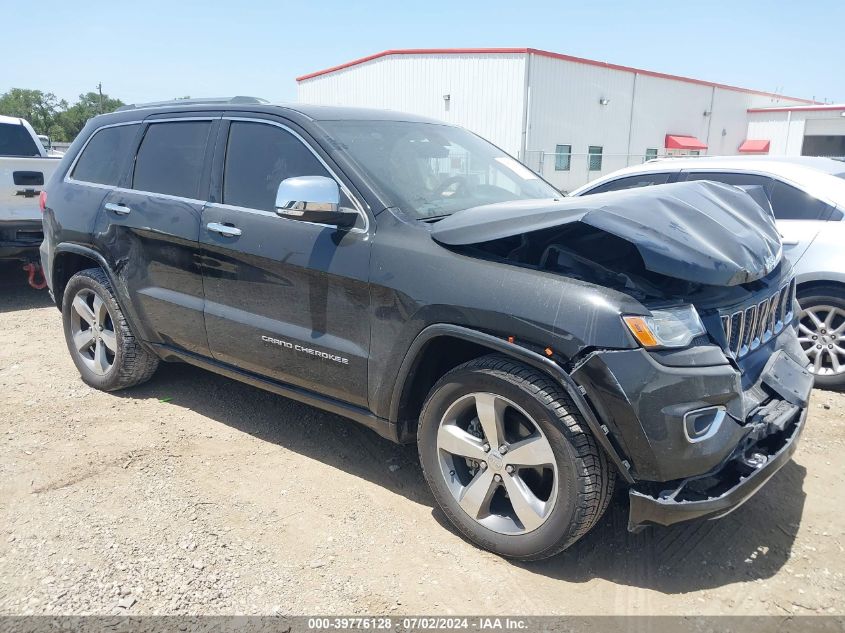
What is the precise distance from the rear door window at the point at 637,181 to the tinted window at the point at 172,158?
10.5 feet

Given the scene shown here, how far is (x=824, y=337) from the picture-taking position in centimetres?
504

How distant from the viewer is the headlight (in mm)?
2488

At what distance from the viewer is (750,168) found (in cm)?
544

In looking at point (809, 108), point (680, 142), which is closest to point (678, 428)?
point (680, 142)

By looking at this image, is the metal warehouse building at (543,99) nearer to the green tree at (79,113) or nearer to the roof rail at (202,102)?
the roof rail at (202,102)

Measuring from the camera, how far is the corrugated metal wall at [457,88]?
24328 millimetres

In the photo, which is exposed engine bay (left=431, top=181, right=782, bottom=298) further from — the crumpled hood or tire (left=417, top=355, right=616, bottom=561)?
tire (left=417, top=355, right=616, bottom=561)

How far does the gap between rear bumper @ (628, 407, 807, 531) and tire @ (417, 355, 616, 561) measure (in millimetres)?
169

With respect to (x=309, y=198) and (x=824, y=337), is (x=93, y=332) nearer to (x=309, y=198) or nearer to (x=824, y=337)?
(x=309, y=198)

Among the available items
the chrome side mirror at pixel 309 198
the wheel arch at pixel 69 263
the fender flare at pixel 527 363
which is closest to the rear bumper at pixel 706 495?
the fender flare at pixel 527 363

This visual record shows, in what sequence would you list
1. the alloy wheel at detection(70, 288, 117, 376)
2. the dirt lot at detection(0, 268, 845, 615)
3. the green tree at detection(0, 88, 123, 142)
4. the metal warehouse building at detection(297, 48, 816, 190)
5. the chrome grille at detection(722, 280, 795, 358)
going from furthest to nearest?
the green tree at detection(0, 88, 123, 142) < the metal warehouse building at detection(297, 48, 816, 190) < the alloy wheel at detection(70, 288, 117, 376) < the chrome grille at detection(722, 280, 795, 358) < the dirt lot at detection(0, 268, 845, 615)

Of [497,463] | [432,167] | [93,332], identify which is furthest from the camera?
[93,332]

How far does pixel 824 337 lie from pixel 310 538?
4.05 m

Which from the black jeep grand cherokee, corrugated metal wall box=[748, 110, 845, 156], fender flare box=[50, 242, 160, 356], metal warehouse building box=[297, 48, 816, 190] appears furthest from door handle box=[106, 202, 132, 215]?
corrugated metal wall box=[748, 110, 845, 156]
